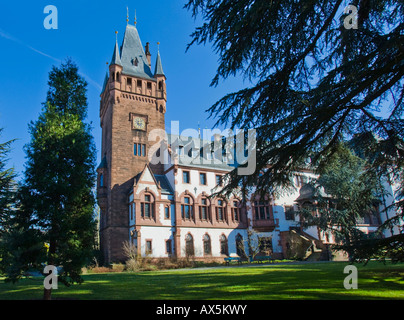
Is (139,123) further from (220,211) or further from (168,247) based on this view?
(168,247)

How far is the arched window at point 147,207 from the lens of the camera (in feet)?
114

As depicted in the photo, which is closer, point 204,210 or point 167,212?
point 167,212

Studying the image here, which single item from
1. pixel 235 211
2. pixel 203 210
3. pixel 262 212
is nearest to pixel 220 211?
pixel 235 211

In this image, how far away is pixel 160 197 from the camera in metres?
35.9

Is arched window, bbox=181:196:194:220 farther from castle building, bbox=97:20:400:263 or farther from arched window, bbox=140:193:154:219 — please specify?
arched window, bbox=140:193:154:219

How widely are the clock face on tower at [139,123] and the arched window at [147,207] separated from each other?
360 inches

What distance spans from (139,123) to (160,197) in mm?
10214

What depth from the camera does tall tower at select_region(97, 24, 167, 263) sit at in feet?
115

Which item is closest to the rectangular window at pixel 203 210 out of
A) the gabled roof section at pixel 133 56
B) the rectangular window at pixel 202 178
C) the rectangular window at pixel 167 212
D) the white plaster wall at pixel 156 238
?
the rectangular window at pixel 202 178

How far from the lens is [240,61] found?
8352 mm

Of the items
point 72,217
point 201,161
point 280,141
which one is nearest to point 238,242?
point 201,161

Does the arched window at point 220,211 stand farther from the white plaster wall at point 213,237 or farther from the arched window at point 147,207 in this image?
the arched window at point 147,207
